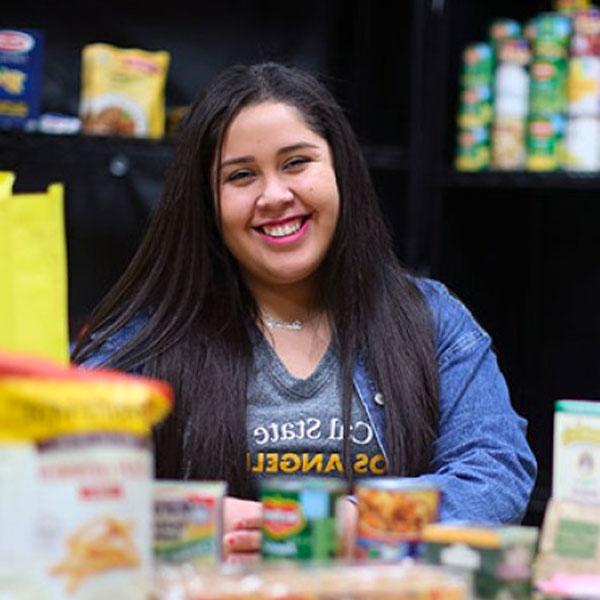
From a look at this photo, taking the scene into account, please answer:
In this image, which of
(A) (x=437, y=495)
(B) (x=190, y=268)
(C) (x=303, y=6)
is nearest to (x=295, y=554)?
(A) (x=437, y=495)

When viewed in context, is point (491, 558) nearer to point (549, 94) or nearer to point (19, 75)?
point (19, 75)

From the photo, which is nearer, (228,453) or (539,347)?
(228,453)

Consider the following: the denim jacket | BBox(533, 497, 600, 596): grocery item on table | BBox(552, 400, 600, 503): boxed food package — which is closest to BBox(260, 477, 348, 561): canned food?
BBox(533, 497, 600, 596): grocery item on table

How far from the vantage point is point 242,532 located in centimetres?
143

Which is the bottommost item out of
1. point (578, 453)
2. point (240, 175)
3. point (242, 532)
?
point (242, 532)

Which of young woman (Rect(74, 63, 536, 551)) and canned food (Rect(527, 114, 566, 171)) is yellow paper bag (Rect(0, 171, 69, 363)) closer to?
young woman (Rect(74, 63, 536, 551))

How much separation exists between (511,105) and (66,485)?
2.28 metres

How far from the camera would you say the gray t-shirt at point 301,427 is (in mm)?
1937

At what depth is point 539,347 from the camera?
330cm

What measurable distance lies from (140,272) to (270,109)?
0.31 m

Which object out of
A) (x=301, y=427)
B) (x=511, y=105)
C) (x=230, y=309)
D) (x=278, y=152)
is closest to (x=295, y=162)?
(x=278, y=152)

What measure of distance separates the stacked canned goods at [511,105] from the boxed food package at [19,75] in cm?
99

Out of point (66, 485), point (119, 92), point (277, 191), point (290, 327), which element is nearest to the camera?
point (66, 485)

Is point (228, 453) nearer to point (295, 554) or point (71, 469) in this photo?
point (295, 554)
